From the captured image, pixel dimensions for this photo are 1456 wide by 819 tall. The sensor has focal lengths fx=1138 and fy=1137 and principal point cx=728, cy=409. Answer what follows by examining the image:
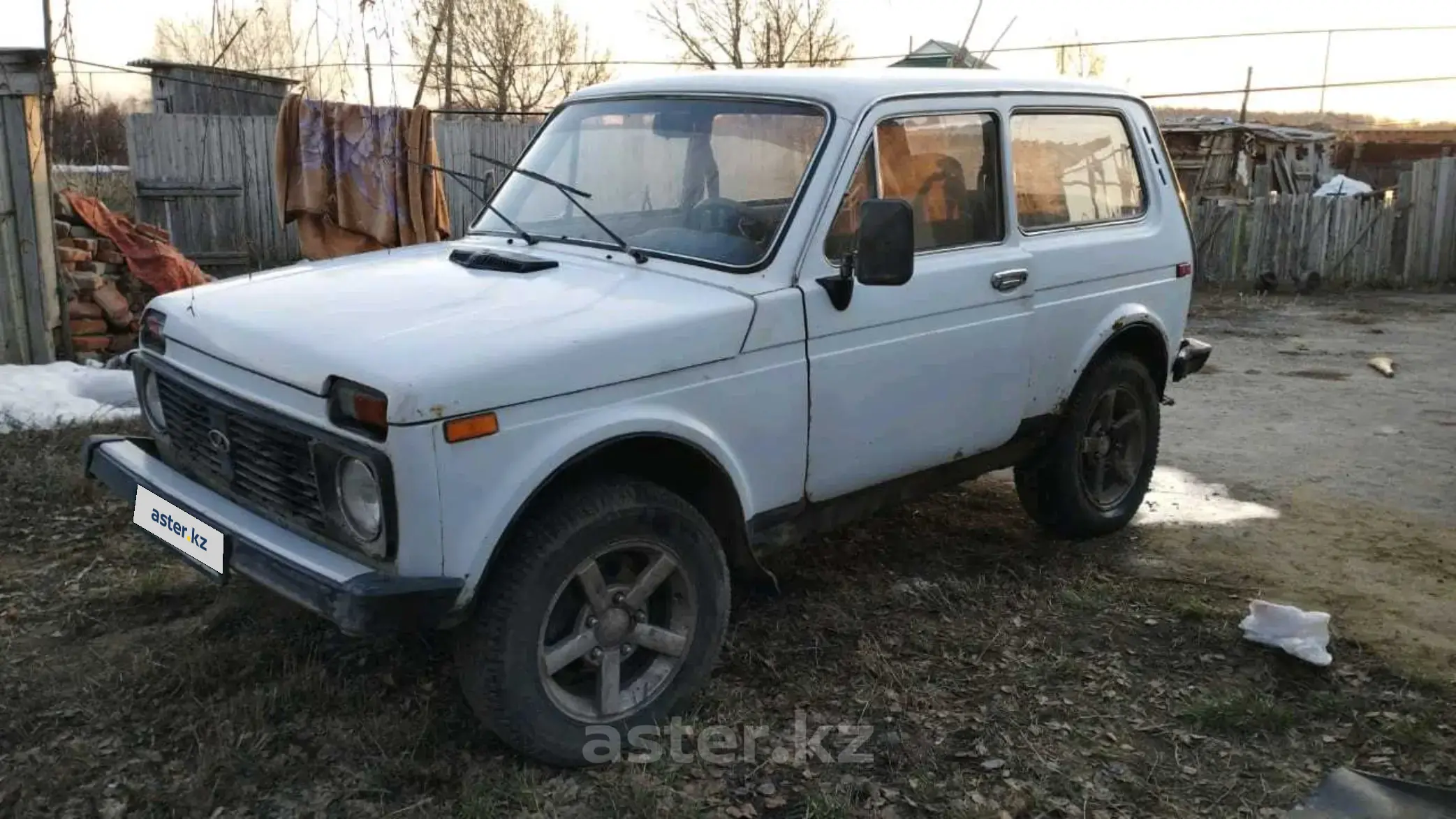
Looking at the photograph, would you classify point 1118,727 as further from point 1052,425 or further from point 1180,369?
point 1180,369

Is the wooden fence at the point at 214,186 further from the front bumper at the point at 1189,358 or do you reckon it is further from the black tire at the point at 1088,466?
the black tire at the point at 1088,466

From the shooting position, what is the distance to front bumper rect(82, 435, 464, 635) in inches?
108

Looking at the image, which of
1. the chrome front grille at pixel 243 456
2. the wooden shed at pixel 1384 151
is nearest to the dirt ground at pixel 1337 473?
the chrome front grille at pixel 243 456

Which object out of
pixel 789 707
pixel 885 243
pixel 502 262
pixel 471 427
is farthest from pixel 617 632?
pixel 885 243

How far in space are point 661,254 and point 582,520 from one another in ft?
3.47

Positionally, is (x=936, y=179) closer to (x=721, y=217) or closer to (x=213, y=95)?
(x=721, y=217)

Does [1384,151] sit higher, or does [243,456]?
[1384,151]

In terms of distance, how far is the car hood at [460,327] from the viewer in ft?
9.32

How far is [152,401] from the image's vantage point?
3779 millimetres

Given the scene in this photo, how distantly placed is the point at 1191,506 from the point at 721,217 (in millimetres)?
3300

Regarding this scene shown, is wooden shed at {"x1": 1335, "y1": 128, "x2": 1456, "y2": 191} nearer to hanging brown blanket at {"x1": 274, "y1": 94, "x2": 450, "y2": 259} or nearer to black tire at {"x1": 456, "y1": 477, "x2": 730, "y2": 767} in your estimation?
hanging brown blanket at {"x1": 274, "y1": 94, "x2": 450, "y2": 259}

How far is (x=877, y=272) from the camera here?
137 inches

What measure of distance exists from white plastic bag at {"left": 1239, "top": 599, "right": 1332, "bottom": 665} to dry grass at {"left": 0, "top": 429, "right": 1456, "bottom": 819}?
0.05m

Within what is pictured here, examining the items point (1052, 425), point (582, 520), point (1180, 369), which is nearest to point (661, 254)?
point (582, 520)
